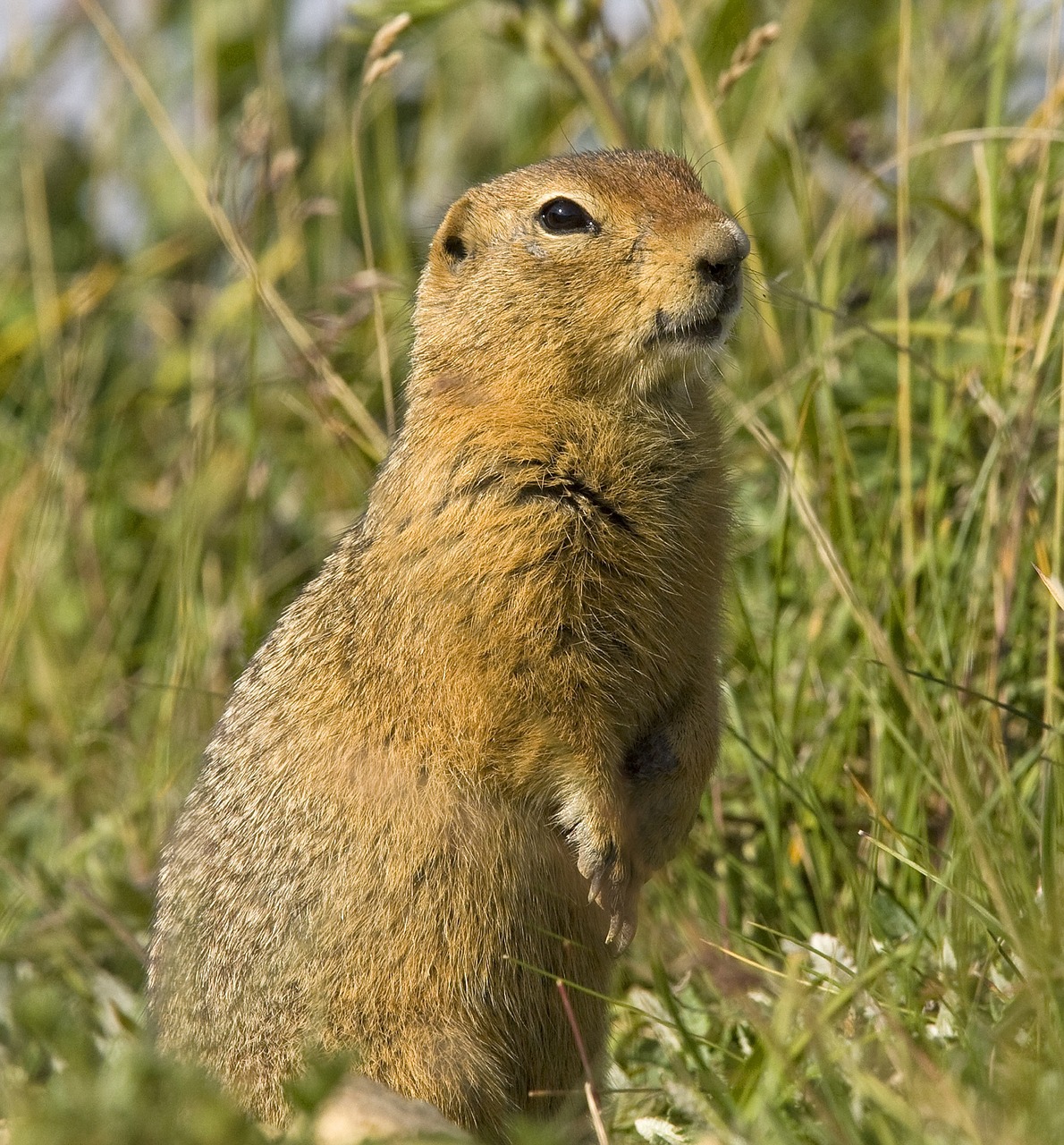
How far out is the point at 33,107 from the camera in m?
6.94

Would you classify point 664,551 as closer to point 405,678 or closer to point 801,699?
point 405,678

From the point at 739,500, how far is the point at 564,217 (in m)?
1.09

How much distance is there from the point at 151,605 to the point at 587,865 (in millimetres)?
3104

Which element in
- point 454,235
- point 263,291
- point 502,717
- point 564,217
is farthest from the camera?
point 263,291

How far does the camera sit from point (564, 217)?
138 inches

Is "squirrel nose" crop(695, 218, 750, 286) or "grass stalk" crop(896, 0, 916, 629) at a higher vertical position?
"squirrel nose" crop(695, 218, 750, 286)

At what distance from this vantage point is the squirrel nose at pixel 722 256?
127 inches

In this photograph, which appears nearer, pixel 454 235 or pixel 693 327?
pixel 693 327

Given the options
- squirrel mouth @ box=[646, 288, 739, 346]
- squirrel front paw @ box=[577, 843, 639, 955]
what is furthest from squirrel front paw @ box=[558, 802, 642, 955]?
squirrel mouth @ box=[646, 288, 739, 346]

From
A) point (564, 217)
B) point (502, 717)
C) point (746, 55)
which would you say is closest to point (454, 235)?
point (564, 217)

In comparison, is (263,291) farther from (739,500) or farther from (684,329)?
(684,329)

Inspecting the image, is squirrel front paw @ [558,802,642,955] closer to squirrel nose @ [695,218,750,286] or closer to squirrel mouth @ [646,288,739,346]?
squirrel mouth @ [646,288,739,346]

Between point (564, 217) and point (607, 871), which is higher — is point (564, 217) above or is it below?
above

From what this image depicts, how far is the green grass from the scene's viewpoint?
2.77 m
